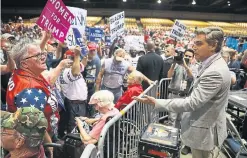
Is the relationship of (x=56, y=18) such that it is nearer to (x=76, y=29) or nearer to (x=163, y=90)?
(x=76, y=29)

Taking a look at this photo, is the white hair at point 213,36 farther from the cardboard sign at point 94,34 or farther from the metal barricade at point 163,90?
the cardboard sign at point 94,34

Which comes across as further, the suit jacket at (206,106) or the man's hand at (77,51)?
the man's hand at (77,51)

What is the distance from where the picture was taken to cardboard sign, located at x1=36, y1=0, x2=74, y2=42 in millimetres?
3356

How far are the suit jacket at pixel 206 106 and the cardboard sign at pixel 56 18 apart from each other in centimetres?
168

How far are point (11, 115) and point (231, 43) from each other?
15754mm

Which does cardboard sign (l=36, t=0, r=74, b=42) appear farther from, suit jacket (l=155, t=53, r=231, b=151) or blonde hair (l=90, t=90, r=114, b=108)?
suit jacket (l=155, t=53, r=231, b=151)

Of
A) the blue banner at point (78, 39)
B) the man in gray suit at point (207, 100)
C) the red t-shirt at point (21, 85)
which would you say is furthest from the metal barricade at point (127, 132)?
the blue banner at point (78, 39)

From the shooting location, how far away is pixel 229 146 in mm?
4020

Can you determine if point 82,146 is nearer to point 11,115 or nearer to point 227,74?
point 11,115

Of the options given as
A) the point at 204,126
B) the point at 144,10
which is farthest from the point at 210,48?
the point at 144,10

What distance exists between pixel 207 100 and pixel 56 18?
212 cm

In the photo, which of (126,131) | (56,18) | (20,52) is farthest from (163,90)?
(20,52)

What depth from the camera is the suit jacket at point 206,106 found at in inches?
92.9

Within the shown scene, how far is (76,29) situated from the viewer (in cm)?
412
